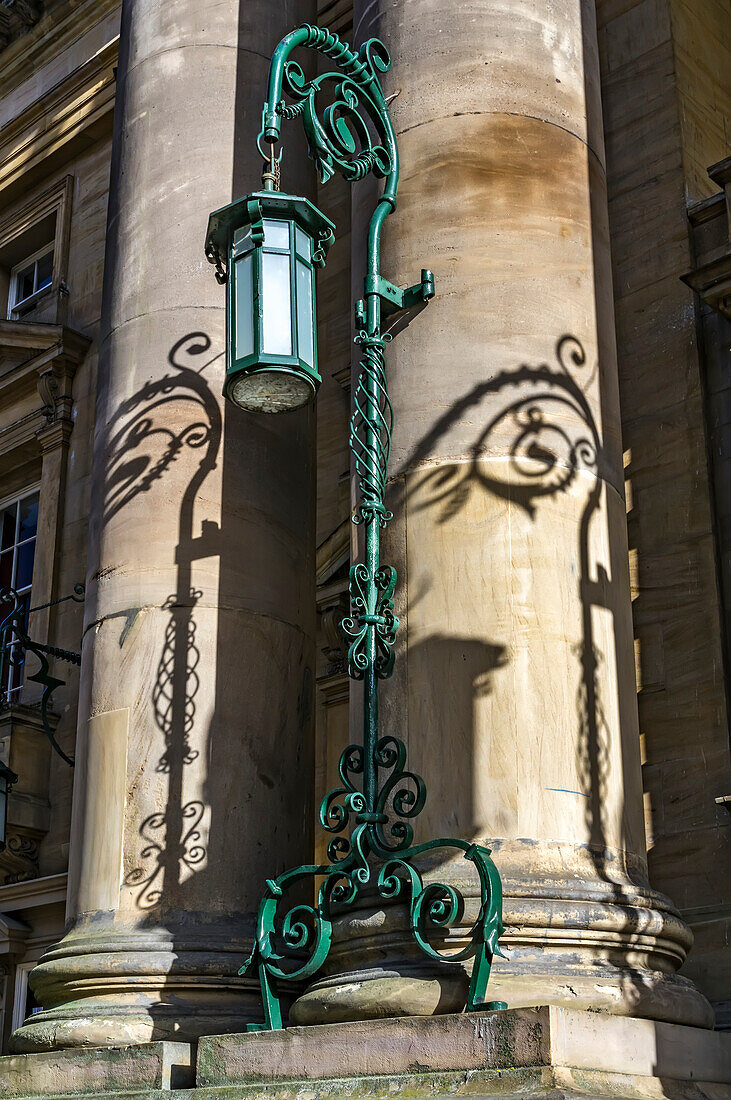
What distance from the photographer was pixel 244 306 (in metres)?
6.22

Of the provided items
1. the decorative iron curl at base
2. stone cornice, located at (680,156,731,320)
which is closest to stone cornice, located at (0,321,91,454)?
stone cornice, located at (680,156,731,320)

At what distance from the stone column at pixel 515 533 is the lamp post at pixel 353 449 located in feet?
0.57

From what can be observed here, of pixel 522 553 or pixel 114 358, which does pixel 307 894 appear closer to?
pixel 522 553

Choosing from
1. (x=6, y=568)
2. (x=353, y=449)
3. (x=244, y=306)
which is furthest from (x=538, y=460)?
(x=6, y=568)

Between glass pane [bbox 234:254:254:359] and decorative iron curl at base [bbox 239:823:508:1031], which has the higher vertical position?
glass pane [bbox 234:254:254:359]

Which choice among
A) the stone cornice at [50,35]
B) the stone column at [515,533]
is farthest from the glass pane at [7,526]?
the stone column at [515,533]

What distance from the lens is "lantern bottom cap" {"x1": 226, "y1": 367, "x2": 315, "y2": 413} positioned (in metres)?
6.12

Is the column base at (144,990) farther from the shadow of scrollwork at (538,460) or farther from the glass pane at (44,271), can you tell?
the glass pane at (44,271)

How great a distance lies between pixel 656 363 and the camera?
1030cm

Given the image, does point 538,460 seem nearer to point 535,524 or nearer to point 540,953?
point 535,524

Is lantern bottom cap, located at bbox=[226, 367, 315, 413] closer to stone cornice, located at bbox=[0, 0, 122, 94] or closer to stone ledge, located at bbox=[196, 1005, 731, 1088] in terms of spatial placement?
stone ledge, located at bbox=[196, 1005, 731, 1088]

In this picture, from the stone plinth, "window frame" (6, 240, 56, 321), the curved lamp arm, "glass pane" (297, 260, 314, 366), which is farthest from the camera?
"window frame" (6, 240, 56, 321)

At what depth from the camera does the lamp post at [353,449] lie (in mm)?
5945

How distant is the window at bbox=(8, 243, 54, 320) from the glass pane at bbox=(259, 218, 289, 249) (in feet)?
40.8
